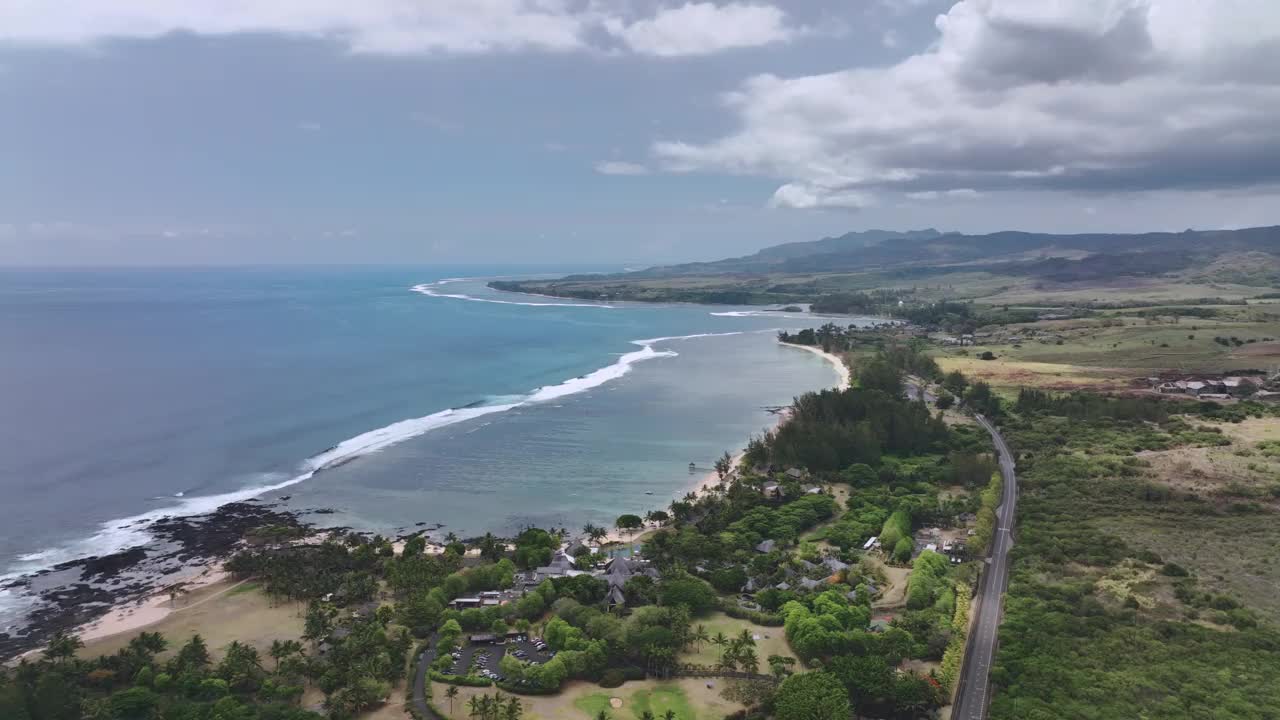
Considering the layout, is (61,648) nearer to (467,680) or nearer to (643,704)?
(467,680)

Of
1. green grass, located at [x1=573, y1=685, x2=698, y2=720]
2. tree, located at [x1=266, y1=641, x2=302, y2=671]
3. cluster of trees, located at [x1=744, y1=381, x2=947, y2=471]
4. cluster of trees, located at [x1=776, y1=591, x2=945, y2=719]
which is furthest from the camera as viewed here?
cluster of trees, located at [x1=744, y1=381, x2=947, y2=471]

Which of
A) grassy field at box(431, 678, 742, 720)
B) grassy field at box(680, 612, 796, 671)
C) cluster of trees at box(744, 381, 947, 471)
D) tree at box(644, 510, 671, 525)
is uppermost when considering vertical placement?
cluster of trees at box(744, 381, 947, 471)

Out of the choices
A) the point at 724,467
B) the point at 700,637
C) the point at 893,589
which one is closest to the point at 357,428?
the point at 724,467

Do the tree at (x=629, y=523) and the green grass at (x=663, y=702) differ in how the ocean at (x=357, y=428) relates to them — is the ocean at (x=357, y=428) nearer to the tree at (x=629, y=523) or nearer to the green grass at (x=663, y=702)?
the tree at (x=629, y=523)

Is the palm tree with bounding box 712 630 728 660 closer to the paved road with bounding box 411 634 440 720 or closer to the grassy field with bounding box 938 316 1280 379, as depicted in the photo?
the paved road with bounding box 411 634 440 720

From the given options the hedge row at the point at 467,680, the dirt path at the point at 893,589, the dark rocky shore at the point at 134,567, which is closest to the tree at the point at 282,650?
the hedge row at the point at 467,680

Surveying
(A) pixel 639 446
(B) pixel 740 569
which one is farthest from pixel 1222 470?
(A) pixel 639 446

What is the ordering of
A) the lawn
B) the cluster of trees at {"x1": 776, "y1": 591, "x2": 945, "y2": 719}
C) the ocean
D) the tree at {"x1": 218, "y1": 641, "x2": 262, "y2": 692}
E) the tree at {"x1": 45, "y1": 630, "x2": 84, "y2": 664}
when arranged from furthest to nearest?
the lawn
the ocean
the tree at {"x1": 45, "y1": 630, "x2": 84, "y2": 664}
the tree at {"x1": 218, "y1": 641, "x2": 262, "y2": 692}
the cluster of trees at {"x1": 776, "y1": 591, "x2": 945, "y2": 719}

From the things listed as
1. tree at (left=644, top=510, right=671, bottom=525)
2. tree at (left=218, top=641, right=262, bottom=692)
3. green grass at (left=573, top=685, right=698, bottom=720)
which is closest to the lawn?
tree at (left=644, top=510, right=671, bottom=525)
